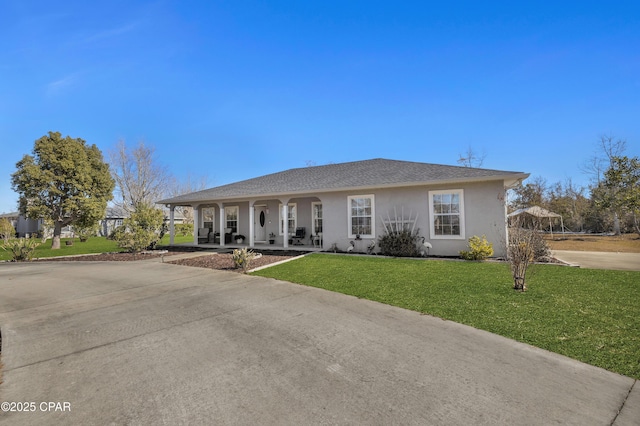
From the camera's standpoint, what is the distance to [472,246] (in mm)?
10242

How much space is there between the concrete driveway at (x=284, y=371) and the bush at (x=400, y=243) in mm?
6268

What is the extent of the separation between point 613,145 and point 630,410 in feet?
101

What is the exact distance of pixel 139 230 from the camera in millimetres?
14570

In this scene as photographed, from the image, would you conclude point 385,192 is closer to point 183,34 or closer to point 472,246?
point 472,246

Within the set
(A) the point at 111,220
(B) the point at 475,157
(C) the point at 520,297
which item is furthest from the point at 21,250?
(B) the point at 475,157

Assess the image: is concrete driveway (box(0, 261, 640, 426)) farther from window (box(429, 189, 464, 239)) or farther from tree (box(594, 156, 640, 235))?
tree (box(594, 156, 640, 235))

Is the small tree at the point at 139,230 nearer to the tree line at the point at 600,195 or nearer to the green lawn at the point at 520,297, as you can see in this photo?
the green lawn at the point at 520,297

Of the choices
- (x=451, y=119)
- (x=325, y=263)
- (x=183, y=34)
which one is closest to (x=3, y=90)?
(x=183, y=34)

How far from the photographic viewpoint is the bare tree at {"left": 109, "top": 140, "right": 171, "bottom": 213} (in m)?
34.8

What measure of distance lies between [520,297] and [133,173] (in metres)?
40.3

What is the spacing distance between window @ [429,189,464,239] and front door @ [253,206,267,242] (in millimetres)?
9626

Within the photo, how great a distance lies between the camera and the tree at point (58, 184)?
61.8ft

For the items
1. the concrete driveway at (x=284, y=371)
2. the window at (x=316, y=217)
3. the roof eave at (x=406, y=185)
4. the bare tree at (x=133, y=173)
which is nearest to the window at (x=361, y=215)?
the roof eave at (x=406, y=185)

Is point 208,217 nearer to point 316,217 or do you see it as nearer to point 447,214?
point 316,217
